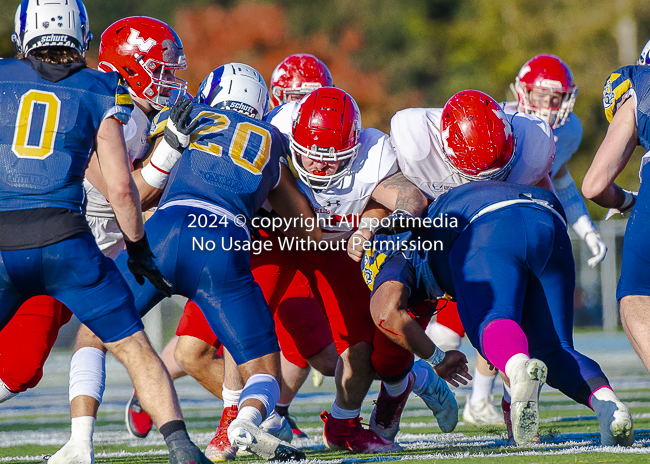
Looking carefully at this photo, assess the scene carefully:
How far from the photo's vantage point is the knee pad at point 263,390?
11.1 ft

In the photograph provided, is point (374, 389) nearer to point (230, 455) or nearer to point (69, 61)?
point (230, 455)

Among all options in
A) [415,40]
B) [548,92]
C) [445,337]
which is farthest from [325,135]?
[415,40]

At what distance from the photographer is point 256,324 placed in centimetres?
346

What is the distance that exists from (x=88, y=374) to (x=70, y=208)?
2.32 ft

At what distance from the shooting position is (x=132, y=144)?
4336 mm

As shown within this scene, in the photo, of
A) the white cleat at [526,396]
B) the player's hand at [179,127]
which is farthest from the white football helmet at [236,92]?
the white cleat at [526,396]

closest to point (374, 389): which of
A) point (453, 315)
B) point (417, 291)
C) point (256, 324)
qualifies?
point (453, 315)

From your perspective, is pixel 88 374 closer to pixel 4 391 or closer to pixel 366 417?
pixel 4 391

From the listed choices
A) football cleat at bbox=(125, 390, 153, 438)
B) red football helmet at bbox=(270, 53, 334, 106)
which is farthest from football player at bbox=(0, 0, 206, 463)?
red football helmet at bbox=(270, 53, 334, 106)

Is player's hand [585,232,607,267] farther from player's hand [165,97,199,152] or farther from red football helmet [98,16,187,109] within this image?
player's hand [165,97,199,152]

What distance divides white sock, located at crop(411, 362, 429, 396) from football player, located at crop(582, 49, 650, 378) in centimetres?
114

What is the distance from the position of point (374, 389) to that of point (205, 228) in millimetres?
4287

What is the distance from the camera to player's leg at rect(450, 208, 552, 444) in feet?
10.9

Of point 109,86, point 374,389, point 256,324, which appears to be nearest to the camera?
point 109,86
